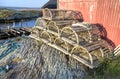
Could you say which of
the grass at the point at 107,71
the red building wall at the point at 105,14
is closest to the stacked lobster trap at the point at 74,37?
the grass at the point at 107,71

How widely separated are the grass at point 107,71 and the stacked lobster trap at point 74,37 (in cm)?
31

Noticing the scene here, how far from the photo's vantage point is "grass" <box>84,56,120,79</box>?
781 centimetres

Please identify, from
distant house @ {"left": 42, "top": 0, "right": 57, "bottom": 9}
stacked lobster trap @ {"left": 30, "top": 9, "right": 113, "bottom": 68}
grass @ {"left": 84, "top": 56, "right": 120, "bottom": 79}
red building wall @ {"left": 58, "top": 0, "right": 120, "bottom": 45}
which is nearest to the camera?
grass @ {"left": 84, "top": 56, "right": 120, "bottom": 79}

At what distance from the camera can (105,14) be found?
34.8ft

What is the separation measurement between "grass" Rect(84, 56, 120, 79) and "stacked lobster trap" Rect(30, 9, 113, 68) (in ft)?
1.03

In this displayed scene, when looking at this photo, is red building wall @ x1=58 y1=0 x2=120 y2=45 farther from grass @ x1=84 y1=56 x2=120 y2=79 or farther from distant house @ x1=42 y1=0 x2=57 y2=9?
distant house @ x1=42 y1=0 x2=57 y2=9

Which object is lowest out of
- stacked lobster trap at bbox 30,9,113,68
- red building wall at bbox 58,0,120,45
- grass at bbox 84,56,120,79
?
grass at bbox 84,56,120,79

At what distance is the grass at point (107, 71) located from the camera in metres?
7.81

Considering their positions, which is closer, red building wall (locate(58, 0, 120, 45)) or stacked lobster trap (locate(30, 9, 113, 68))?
stacked lobster trap (locate(30, 9, 113, 68))

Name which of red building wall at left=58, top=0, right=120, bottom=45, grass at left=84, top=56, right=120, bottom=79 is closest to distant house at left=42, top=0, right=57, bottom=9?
red building wall at left=58, top=0, right=120, bottom=45

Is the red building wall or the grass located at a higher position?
the red building wall

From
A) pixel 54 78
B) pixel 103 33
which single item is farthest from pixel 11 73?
pixel 103 33

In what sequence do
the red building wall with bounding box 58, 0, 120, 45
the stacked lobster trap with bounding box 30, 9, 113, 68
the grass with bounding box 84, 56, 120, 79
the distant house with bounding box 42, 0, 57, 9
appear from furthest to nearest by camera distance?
the distant house with bounding box 42, 0, 57, 9 < the red building wall with bounding box 58, 0, 120, 45 < the stacked lobster trap with bounding box 30, 9, 113, 68 < the grass with bounding box 84, 56, 120, 79

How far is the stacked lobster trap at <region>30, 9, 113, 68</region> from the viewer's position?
29.8ft
